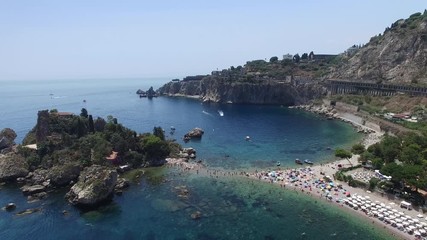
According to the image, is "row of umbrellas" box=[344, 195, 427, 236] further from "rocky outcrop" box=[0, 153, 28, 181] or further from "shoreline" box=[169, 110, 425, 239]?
"rocky outcrop" box=[0, 153, 28, 181]

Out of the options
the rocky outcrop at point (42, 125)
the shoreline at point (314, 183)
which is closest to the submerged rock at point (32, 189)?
the rocky outcrop at point (42, 125)

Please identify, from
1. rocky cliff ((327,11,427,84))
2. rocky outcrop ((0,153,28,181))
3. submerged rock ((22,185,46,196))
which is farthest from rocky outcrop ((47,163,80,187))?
rocky cliff ((327,11,427,84))

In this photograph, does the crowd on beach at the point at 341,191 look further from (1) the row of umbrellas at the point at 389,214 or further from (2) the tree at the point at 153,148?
(2) the tree at the point at 153,148

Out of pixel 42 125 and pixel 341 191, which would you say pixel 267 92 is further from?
pixel 341 191

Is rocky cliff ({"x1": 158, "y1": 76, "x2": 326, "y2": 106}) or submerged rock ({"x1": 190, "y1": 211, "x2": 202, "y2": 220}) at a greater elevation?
rocky cliff ({"x1": 158, "y1": 76, "x2": 326, "y2": 106})

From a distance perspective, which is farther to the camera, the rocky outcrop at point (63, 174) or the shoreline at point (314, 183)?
the rocky outcrop at point (63, 174)

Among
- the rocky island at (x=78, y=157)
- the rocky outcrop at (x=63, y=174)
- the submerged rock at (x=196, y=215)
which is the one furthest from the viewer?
the rocky outcrop at (x=63, y=174)
